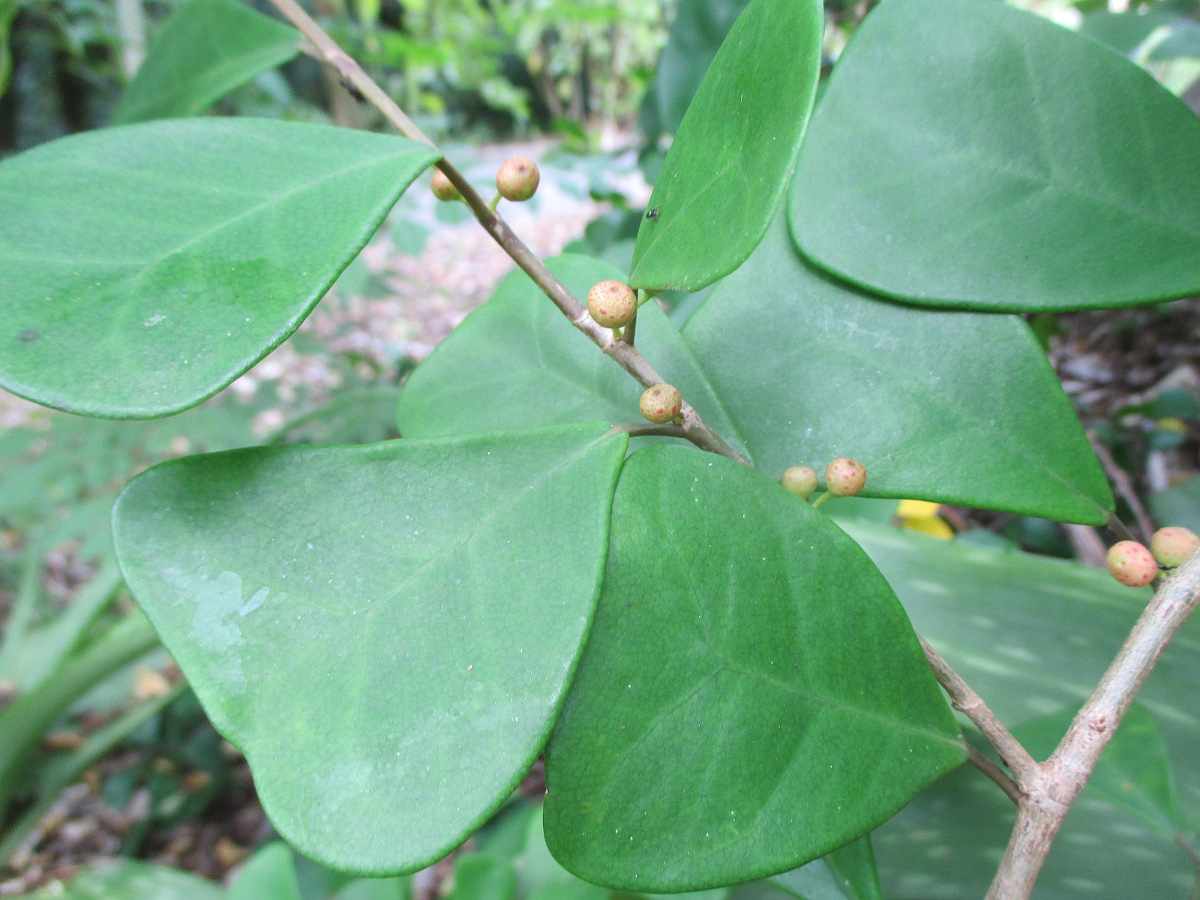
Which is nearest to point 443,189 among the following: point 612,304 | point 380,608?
point 612,304

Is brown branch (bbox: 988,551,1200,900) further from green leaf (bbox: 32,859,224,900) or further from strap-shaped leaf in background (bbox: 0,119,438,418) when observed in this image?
green leaf (bbox: 32,859,224,900)

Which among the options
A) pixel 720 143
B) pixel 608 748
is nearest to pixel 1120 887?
pixel 608 748

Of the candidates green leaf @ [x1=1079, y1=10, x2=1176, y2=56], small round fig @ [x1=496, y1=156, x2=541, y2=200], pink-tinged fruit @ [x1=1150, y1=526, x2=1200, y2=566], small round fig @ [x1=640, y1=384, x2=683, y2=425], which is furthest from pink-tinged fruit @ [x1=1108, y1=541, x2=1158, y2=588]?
green leaf @ [x1=1079, y1=10, x2=1176, y2=56]

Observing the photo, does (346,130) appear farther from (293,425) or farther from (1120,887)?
(293,425)

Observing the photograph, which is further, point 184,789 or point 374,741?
point 184,789

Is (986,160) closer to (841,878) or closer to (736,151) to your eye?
(736,151)

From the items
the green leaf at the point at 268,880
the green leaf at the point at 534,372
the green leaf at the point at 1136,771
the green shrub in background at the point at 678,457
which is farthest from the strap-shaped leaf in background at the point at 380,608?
the green leaf at the point at 268,880
